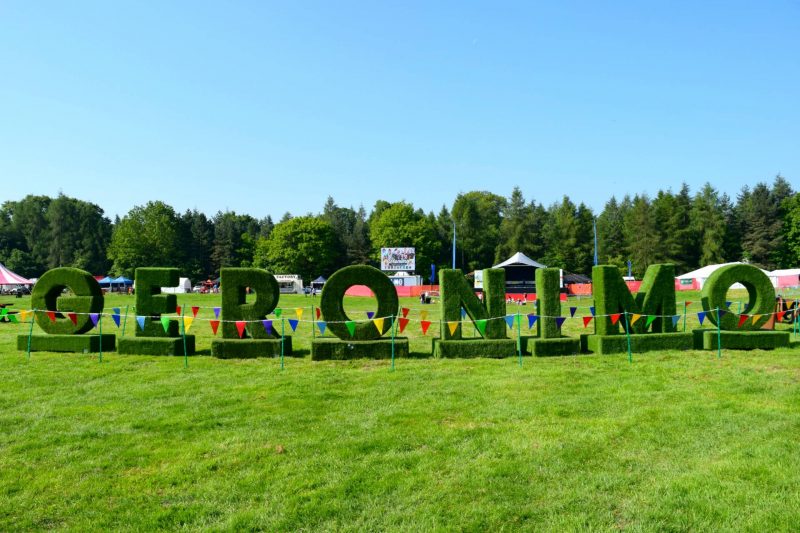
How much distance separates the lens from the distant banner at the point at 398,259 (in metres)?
64.2

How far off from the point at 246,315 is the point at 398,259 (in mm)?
49721

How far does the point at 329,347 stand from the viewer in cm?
1462

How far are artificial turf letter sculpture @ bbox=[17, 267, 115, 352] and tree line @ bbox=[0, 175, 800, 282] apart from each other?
204ft

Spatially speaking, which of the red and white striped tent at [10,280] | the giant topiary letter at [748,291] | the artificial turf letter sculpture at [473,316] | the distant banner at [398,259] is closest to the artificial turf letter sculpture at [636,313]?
the giant topiary letter at [748,291]

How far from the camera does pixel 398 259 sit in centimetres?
6469

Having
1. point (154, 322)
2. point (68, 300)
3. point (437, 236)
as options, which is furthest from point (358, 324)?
point (437, 236)

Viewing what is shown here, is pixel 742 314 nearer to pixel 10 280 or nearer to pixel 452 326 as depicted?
pixel 452 326

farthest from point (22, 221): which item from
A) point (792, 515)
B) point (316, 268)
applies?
point (792, 515)

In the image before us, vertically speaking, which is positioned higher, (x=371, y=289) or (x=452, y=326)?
(x=371, y=289)

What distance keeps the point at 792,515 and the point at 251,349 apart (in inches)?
492

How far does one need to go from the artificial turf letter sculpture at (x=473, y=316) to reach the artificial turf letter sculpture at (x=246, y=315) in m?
4.56

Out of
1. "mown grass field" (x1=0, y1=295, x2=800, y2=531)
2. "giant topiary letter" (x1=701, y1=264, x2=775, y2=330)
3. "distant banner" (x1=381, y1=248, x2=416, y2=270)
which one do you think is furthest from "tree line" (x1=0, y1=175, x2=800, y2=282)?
"mown grass field" (x1=0, y1=295, x2=800, y2=531)

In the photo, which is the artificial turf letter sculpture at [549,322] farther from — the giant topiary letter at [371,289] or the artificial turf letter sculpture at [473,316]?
the giant topiary letter at [371,289]

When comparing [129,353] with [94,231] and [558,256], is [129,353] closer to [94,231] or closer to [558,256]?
[558,256]
